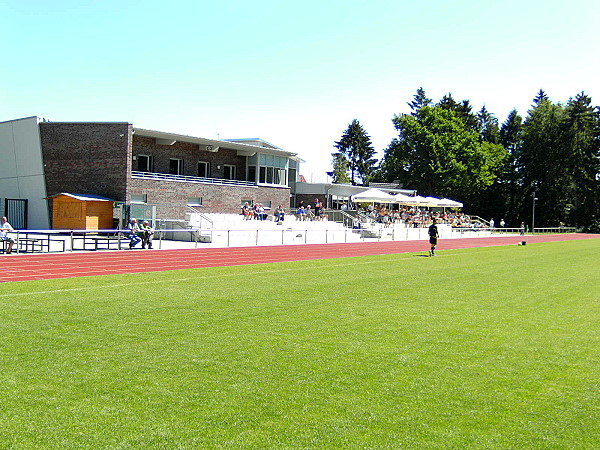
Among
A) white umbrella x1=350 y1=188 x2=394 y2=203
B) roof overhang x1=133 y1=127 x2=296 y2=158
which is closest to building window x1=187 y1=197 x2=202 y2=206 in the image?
roof overhang x1=133 y1=127 x2=296 y2=158

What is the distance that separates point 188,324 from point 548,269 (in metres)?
15.1

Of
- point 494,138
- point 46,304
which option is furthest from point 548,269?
point 494,138

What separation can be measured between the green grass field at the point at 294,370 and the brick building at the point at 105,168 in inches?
1043

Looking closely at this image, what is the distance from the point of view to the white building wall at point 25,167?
127ft

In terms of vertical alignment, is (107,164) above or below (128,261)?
above

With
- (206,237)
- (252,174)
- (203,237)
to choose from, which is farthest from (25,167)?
(252,174)

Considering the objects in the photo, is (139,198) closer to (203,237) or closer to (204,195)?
(204,195)

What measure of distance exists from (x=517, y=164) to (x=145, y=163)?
64.6 metres

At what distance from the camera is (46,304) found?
33.5 feet

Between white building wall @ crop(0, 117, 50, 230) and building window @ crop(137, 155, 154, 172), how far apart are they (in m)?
6.38

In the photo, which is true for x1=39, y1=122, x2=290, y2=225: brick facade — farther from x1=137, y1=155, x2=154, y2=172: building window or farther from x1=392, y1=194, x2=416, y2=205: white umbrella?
x1=392, y1=194, x2=416, y2=205: white umbrella

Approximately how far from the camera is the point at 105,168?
3750cm

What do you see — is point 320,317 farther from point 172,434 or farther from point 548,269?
point 548,269

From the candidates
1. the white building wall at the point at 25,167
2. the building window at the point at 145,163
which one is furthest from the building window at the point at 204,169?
the white building wall at the point at 25,167
